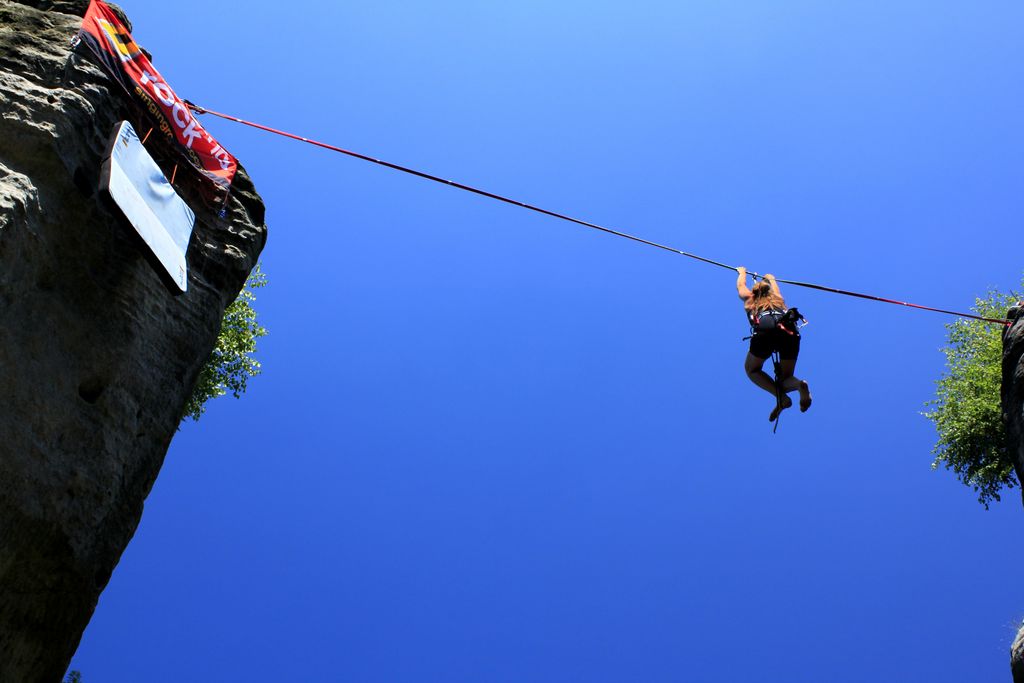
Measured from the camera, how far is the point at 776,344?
11703mm

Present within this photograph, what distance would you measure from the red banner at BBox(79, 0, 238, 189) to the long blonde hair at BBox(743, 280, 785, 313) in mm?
6527

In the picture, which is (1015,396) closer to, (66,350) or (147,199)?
(147,199)

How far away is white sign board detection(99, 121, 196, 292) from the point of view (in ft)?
30.0

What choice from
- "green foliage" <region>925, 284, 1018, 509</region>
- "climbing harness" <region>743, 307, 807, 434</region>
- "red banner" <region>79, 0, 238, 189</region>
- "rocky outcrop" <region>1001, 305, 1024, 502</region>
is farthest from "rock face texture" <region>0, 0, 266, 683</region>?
"green foliage" <region>925, 284, 1018, 509</region>

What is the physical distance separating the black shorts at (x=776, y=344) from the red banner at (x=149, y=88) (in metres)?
6.59

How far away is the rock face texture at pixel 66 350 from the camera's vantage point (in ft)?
27.1

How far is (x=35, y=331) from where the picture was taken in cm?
858

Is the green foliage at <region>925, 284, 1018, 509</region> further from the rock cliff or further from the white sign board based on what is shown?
the white sign board

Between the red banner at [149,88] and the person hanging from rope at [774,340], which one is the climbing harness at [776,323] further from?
the red banner at [149,88]

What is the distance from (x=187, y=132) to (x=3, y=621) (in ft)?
18.0

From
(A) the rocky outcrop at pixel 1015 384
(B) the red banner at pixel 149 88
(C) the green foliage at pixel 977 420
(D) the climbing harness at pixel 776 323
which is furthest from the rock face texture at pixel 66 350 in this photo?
(C) the green foliage at pixel 977 420

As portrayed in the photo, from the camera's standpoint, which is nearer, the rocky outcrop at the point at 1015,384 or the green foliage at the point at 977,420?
the rocky outcrop at the point at 1015,384

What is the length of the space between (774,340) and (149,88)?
25.1 ft

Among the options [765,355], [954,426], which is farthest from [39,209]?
[954,426]
